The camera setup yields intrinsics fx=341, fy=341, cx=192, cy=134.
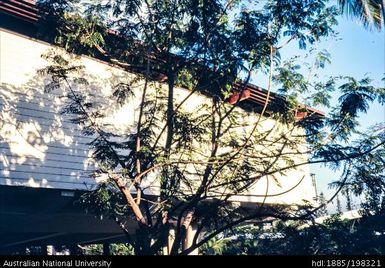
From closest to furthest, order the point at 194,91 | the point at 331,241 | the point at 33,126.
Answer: the point at 194,91 → the point at 33,126 → the point at 331,241

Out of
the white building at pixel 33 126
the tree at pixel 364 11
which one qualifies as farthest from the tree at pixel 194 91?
the tree at pixel 364 11

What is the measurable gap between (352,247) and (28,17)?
10.3 meters

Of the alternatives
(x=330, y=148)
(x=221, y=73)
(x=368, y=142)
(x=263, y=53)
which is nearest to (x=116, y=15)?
(x=221, y=73)

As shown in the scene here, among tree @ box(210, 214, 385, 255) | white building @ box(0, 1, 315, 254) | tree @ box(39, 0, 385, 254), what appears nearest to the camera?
tree @ box(39, 0, 385, 254)

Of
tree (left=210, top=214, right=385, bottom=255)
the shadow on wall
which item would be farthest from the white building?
tree (left=210, top=214, right=385, bottom=255)

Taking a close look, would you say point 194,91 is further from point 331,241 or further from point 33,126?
point 331,241

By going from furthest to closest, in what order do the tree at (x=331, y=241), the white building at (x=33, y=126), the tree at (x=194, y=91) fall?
the tree at (x=331, y=241), the white building at (x=33, y=126), the tree at (x=194, y=91)

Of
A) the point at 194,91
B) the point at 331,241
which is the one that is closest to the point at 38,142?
the point at 194,91

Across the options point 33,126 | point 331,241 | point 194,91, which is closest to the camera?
point 194,91

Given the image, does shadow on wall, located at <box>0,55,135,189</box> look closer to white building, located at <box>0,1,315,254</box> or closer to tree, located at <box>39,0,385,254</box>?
white building, located at <box>0,1,315,254</box>

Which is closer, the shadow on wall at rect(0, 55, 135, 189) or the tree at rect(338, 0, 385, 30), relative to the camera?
the shadow on wall at rect(0, 55, 135, 189)

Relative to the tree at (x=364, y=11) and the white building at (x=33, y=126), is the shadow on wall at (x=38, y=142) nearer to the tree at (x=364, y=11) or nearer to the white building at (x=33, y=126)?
the white building at (x=33, y=126)

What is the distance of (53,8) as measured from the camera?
6.67m

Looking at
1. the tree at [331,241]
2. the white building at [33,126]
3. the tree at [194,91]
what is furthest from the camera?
the tree at [331,241]
